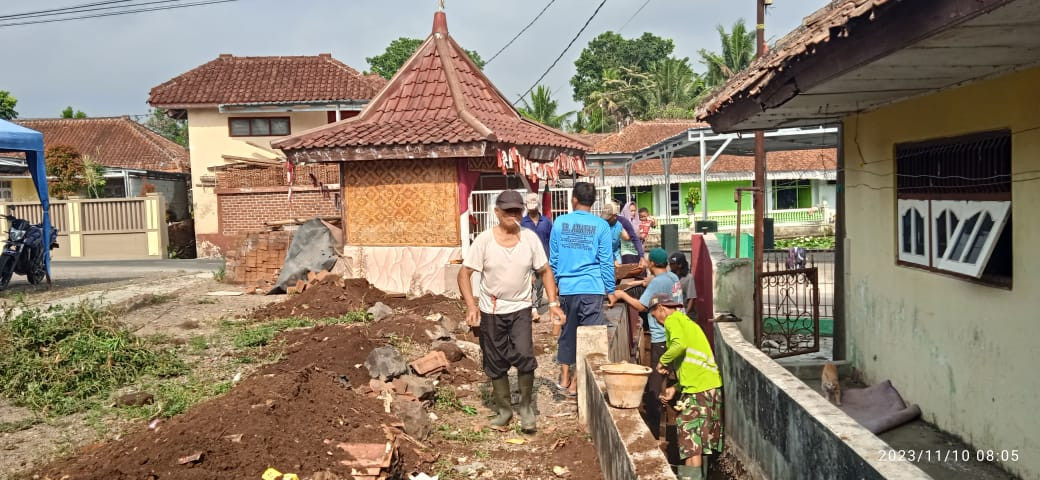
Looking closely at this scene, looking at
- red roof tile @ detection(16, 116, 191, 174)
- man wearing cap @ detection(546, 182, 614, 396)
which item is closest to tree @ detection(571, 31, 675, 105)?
red roof tile @ detection(16, 116, 191, 174)

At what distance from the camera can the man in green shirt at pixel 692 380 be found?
633cm

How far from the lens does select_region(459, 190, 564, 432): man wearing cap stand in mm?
6184

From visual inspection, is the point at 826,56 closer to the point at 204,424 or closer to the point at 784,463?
the point at 784,463

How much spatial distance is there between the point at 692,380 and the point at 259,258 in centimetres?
1157

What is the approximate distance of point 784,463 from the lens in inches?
218

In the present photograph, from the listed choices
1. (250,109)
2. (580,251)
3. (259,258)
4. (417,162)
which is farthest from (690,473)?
(250,109)

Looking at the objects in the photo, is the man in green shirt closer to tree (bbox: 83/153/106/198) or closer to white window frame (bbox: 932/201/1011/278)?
white window frame (bbox: 932/201/1011/278)

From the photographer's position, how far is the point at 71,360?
25.1ft

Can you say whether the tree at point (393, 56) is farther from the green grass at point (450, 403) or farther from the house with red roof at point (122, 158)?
the green grass at point (450, 403)

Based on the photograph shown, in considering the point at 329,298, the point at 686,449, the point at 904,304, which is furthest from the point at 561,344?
the point at 329,298

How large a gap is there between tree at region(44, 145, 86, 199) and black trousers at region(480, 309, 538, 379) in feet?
89.3

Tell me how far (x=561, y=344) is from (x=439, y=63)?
8758 millimetres

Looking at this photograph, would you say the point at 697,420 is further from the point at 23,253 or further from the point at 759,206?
the point at 23,253

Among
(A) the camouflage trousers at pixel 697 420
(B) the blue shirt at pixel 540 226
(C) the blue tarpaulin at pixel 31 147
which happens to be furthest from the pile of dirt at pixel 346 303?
(C) the blue tarpaulin at pixel 31 147
